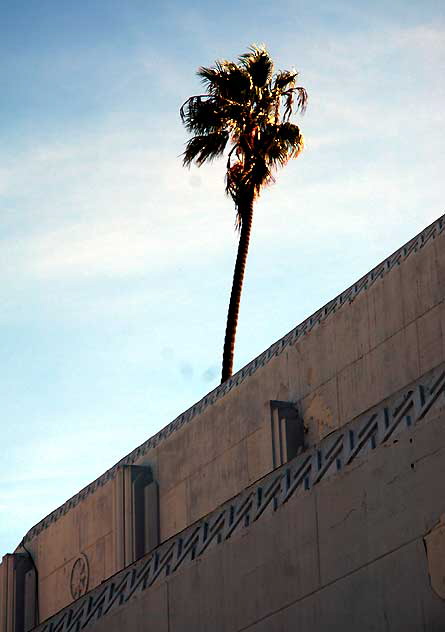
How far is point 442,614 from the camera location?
416 inches

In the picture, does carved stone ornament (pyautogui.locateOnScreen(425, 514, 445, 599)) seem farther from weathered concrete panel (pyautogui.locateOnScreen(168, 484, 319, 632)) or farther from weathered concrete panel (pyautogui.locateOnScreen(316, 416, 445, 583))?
weathered concrete panel (pyautogui.locateOnScreen(168, 484, 319, 632))

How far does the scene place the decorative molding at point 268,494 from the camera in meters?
12.1

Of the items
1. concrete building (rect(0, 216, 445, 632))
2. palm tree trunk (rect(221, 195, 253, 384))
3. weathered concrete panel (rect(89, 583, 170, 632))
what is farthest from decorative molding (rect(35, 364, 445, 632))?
palm tree trunk (rect(221, 195, 253, 384))

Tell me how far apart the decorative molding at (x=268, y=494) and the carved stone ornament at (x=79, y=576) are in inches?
478

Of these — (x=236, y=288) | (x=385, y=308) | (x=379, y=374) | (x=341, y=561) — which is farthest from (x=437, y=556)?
(x=236, y=288)

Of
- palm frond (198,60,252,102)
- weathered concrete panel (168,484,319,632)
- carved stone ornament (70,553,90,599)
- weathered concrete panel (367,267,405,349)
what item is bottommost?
weathered concrete panel (168,484,319,632)

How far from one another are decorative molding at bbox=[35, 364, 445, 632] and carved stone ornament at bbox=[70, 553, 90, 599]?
12150 mm

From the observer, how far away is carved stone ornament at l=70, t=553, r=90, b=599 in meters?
29.1

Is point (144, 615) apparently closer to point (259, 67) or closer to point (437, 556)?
point (437, 556)

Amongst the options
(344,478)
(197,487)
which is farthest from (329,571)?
(197,487)

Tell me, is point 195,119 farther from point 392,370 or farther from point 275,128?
point 392,370

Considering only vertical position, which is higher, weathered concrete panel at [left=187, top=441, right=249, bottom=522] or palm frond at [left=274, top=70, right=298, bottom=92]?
palm frond at [left=274, top=70, right=298, bottom=92]

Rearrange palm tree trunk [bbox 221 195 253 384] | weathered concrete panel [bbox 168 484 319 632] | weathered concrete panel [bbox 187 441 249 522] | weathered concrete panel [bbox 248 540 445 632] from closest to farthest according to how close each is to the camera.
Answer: weathered concrete panel [bbox 248 540 445 632] → weathered concrete panel [bbox 168 484 319 632] → weathered concrete panel [bbox 187 441 249 522] → palm tree trunk [bbox 221 195 253 384]

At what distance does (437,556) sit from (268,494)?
3.21 m
